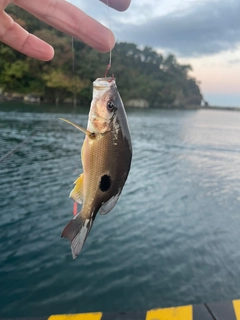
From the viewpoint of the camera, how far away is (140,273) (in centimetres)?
650

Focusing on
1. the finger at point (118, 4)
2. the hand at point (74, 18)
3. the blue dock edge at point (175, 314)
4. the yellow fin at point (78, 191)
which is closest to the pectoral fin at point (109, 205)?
the yellow fin at point (78, 191)

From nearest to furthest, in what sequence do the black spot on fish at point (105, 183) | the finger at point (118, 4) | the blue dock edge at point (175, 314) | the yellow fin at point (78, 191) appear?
the finger at point (118, 4)
the black spot on fish at point (105, 183)
the yellow fin at point (78, 191)
the blue dock edge at point (175, 314)

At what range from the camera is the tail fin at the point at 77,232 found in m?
1.85

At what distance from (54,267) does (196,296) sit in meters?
2.48

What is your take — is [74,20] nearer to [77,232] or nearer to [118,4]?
[118,4]

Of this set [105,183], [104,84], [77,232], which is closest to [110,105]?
[104,84]

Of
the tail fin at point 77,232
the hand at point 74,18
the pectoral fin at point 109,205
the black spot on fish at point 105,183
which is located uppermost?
the hand at point 74,18

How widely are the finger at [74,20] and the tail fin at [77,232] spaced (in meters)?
0.88

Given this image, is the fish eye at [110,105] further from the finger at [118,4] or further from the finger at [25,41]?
the finger at [118,4]

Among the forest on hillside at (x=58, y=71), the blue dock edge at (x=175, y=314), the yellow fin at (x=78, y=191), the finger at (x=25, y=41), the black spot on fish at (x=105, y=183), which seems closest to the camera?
the finger at (x=25, y=41)

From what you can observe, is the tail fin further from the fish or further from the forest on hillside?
the forest on hillside

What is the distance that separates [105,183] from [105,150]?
18 cm

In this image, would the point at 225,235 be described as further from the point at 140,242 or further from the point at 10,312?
the point at 10,312

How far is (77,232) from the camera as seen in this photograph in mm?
1887
